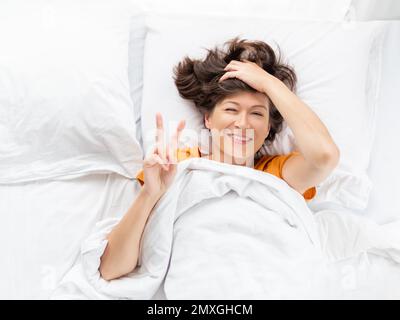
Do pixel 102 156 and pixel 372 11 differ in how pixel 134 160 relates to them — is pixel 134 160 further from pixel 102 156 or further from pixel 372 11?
pixel 372 11

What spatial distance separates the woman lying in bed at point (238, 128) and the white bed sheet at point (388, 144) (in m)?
0.21

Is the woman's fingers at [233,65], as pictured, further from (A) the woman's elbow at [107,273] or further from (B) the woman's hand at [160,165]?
(A) the woman's elbow at [107,273]

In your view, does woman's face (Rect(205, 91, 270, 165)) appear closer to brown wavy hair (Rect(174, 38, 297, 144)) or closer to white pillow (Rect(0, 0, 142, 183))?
brown wavy hair (Rect(174, 38, 297, 144))

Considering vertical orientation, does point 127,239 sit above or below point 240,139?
below

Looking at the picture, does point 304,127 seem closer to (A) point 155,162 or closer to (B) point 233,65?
(B) point 233,65

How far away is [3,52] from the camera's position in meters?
1.36

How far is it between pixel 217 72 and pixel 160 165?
381mm

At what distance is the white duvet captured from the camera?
3.68ft

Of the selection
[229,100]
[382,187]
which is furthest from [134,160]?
[382,187]

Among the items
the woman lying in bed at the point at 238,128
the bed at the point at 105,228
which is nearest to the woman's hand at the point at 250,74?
the woman lying in bed at the point at 238,128

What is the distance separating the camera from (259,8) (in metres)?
1.72

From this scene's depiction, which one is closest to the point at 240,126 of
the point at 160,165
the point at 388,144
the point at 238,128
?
the point at 238,128

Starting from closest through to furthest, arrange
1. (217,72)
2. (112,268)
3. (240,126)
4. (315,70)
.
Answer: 1. (112,268)
2. (240,126)
3. (217,72)
4. (315,70)
